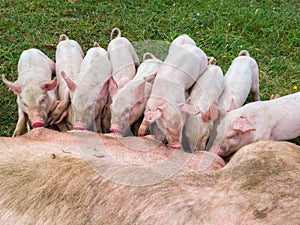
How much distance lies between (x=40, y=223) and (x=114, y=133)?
126 cm

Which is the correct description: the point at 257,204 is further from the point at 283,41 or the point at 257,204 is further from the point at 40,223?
the point at 283,41

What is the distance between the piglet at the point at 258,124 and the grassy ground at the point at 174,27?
111 cm

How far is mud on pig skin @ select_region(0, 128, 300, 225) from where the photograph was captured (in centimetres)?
228

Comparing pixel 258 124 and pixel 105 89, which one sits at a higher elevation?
pixel 105 89

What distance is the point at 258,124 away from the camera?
3785 mm

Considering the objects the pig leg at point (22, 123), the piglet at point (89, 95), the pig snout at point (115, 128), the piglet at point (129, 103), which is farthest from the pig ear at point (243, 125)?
the pig leg at point (22, 123)

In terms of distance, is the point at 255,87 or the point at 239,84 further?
the point at 255,87

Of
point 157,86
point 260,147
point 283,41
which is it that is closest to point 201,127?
point 157,86

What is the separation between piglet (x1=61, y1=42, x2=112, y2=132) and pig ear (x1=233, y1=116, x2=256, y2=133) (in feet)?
3.75

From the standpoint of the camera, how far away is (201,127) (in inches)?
148

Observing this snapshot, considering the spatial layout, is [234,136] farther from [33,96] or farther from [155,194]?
[33,96]

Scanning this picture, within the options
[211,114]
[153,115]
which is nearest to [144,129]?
[153,115]

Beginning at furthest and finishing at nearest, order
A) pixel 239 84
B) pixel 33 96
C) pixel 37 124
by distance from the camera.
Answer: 1. pixel 239 84
2. pixel 33 96
3. pixel 37 124

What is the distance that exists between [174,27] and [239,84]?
206 cm
